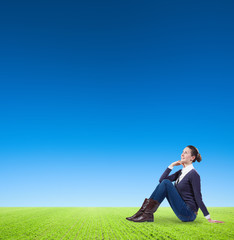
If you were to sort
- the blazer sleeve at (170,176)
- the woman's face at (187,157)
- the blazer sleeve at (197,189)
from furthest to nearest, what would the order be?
the blazer sleeve at (170,176) → the woman's face at (187,157) → the blazer sleeve at (197,189)

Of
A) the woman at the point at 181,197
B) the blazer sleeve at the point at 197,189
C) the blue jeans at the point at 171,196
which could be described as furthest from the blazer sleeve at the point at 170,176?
the blazer sleeve at the point at 197,189

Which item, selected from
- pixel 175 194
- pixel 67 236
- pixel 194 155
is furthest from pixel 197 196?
pixel 67 236

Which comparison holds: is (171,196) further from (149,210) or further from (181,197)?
(149,210)

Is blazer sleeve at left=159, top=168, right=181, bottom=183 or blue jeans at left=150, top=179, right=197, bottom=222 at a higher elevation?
blazer sleeve at left=159, top=168, right=181, bottom=183

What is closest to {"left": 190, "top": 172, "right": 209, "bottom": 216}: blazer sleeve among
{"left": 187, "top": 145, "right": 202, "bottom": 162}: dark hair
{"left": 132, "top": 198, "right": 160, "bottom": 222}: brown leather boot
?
{"left": 187, "top": 145, "right": 202, "bottom": 162}: dark hair

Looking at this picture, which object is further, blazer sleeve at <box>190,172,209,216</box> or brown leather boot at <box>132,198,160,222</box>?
brown leather boot at <box>132,198,160,222</box>

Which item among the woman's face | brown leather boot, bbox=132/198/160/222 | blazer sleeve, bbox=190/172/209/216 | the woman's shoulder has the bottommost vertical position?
brown leather boot, bbox=132/198/160/222

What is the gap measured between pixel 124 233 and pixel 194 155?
2.44 m

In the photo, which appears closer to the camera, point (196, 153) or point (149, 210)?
point (149, 210)

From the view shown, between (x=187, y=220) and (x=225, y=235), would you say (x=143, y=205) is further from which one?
(x=225, y=235)

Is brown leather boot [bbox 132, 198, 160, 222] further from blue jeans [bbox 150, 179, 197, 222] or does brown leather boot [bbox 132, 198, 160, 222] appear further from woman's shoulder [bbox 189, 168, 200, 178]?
woman's shoulder [bbox 189, 168, 200, 178]

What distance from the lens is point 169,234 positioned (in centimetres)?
365

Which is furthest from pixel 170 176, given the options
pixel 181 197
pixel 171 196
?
pixel 171 196

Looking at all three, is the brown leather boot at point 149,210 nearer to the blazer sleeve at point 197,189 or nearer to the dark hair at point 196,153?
the blazer sleeve at point 197,189
